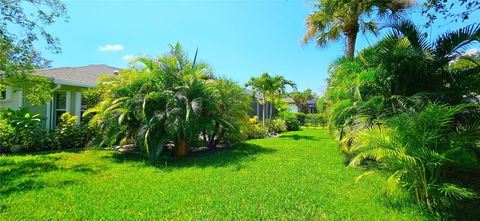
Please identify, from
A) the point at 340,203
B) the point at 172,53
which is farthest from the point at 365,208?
the point at 172,53

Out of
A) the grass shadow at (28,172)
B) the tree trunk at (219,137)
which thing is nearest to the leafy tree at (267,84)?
the tree trunk at (219,137)

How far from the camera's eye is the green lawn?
10.8 feet

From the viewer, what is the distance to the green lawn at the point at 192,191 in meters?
3.29

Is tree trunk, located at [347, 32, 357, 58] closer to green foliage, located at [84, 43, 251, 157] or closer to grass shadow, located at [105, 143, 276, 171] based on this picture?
green foliage, located at [84, 43, 251, 157]

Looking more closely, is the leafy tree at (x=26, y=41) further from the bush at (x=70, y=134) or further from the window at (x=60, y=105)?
the window at (x=60, y=105)

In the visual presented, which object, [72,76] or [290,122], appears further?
[290,122]

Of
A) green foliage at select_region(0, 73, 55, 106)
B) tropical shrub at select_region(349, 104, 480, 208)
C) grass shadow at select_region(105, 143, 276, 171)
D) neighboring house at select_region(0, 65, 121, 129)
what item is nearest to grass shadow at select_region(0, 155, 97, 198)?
grass shadow at select_region(105, 143, 276, 171)

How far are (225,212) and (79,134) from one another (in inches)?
316

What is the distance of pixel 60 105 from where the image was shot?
10.8m

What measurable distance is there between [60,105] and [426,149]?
42.0ft

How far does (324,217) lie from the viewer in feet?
10.4

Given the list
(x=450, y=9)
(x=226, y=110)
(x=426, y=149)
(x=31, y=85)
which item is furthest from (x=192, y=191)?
(x=31, y=85)

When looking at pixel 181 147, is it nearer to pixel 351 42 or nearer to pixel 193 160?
pixel 193 160

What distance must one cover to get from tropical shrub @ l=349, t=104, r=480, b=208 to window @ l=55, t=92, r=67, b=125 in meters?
11.9
